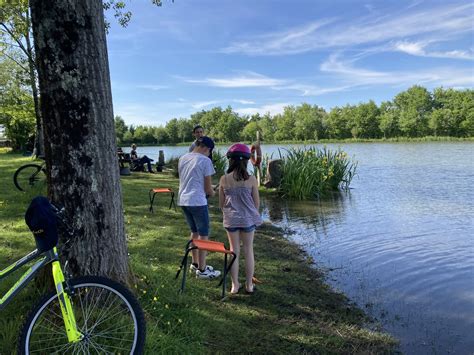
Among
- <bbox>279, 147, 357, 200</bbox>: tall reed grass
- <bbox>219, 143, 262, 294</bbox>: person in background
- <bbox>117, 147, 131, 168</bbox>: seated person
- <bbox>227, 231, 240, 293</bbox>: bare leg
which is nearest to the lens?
<bbox>219, 143, 262, 294</bbox>: person in background

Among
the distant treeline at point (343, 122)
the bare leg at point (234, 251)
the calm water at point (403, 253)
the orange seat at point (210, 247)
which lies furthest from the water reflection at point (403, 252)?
the distant treeline at point (343, 122)

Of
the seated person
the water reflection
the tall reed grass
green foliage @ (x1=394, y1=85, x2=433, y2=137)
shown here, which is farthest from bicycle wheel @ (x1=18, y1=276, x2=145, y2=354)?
green foliage @ (x1=394, y1=85, x2=433, y2=137)

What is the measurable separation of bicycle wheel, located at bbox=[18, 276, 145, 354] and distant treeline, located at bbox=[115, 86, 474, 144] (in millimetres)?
72149

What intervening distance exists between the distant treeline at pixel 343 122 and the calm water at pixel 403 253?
204 ft

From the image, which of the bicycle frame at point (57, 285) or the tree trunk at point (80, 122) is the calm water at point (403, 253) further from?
the tree trunk at point (80, 122)

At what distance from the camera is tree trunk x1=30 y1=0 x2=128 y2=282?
3.16 meters

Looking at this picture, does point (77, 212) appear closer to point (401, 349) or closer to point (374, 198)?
point (401, 349)

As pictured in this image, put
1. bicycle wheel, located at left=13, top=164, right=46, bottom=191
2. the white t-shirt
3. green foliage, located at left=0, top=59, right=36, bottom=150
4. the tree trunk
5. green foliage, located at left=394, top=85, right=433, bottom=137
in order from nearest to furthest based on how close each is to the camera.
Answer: the tree trunk < the white t-shirt < bicycle wheel, located at left=13, top=164, right=46, bottom=191 < green foliage, located at left=0, top=59, right=36, bottom=150 < green foliage, located at left=394, top=85, right=433, bottom=137

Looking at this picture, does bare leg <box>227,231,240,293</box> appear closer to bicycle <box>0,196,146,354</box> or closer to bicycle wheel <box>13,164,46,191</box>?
bicycle <box>0,196,146,354</box>

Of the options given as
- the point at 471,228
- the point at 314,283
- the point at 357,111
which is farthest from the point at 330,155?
the point at 357,111

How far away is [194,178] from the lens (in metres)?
4.96

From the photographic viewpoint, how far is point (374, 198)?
13.9 metres

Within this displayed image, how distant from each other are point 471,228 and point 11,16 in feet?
75.3

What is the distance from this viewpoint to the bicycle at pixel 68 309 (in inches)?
99.4
